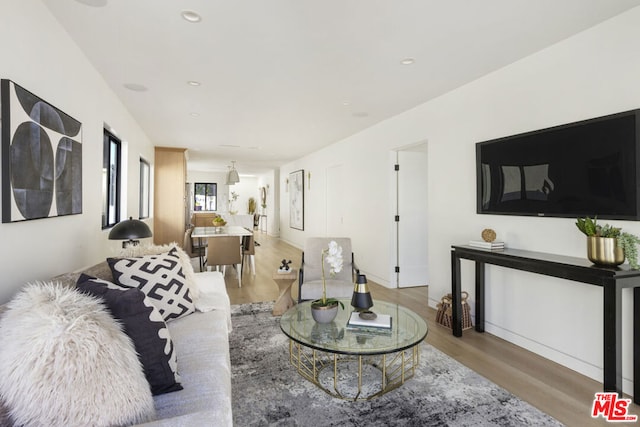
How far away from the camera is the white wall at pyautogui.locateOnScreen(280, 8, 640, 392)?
2.23 meters

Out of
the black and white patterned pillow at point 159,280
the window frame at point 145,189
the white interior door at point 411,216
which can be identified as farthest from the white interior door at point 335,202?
the black and white patterned pillow at point 159,280

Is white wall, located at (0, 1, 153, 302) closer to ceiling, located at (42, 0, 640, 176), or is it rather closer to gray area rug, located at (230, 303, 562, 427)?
ceiling, located at (42, 0, 640, 176)

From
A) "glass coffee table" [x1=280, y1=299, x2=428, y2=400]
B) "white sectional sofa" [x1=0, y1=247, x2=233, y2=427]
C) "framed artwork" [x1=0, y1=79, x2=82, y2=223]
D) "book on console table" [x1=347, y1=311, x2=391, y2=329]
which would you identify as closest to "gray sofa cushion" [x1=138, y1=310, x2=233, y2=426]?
"white sectional sofa" [x1=0, y1=247, x2=233, y2=427]

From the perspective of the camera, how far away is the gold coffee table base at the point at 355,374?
202 cm

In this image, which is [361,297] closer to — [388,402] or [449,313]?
[388,402]

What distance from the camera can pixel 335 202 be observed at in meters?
6.55

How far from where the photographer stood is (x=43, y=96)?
6.48 ft

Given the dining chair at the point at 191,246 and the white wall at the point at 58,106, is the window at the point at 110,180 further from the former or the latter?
the dining chair at the point at 191,246

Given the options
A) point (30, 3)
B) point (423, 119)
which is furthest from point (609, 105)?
point (30, 3)

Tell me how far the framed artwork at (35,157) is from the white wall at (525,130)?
357 cm

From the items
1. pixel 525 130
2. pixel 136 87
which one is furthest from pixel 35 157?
pixel 525 130

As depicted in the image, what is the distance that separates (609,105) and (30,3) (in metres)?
3.77

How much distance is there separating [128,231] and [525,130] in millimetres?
3623

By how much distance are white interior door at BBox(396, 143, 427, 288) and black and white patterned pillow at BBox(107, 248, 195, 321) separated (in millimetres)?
3380
